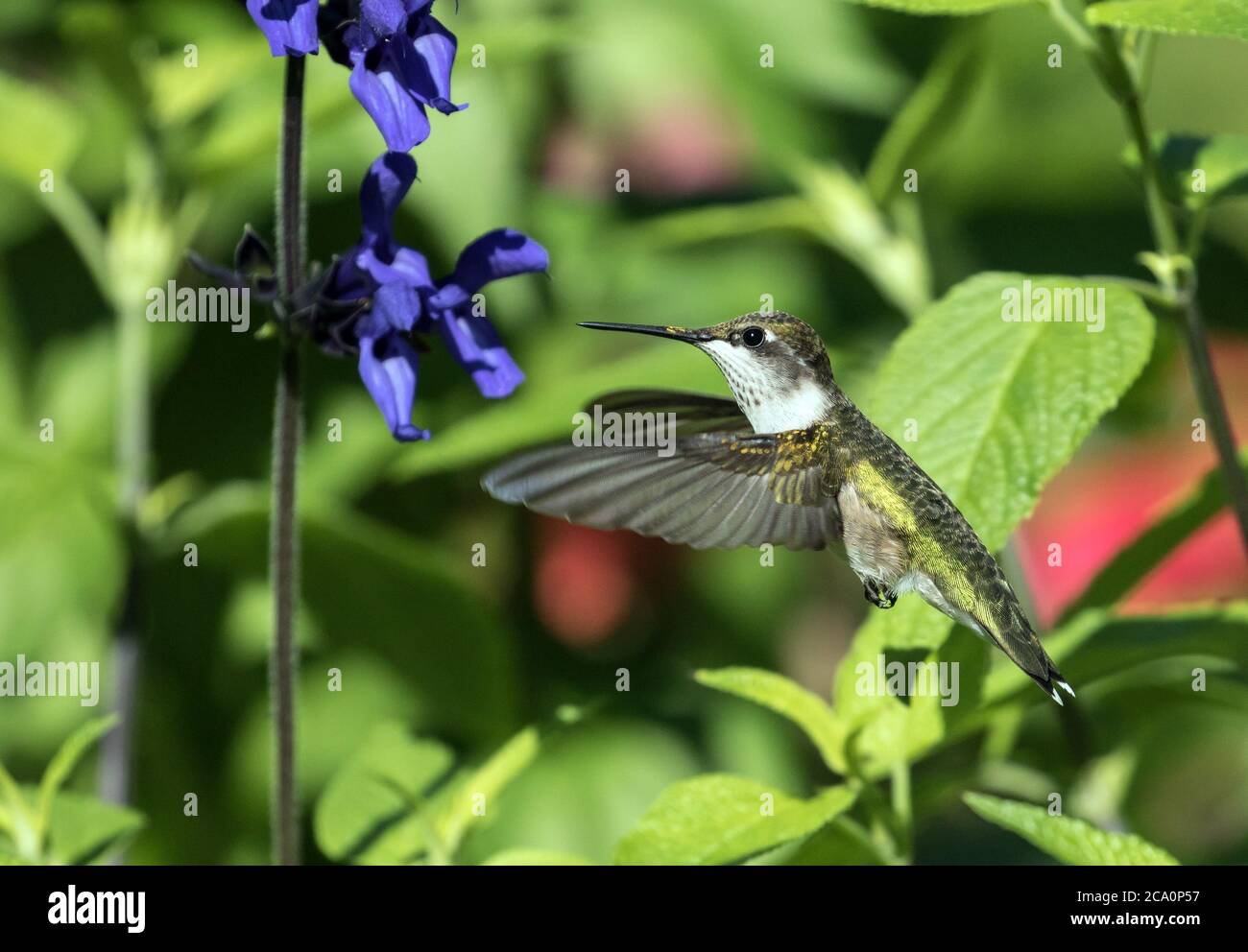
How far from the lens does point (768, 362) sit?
927mm

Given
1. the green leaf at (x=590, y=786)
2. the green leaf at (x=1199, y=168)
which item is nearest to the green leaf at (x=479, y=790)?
the green leaf at (x=590, y=786)

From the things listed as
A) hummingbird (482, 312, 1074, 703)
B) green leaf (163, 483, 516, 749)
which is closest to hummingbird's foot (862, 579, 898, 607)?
hummingbird (482, 312, 1074, 703)

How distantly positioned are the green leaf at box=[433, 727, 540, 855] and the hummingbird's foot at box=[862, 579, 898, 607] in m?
0.25

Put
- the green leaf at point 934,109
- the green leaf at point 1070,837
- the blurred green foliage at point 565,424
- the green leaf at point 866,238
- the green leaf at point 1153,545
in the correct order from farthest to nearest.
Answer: the green leaf at point 866,238 → the green leaf at point 934,109 → the green leaf at point 1153,545 → the blurred green foliage at point 565,424 → the green leaf at point 1070,837

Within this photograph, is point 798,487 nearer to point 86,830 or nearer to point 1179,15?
point 1179,15

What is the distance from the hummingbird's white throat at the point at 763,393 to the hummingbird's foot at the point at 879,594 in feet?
0.42

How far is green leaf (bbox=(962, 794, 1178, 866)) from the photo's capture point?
2.92ft

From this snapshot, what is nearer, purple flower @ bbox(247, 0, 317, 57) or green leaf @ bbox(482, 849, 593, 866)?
purple flower @ bbox(247, 0, 317, 57)

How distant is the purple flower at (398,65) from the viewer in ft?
2.75

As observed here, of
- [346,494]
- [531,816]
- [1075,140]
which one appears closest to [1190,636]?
[531,816]

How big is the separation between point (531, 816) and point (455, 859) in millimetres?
517

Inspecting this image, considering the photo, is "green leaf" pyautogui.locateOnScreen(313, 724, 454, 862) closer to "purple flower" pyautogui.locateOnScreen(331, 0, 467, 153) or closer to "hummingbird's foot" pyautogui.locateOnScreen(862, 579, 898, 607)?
"hummingbird's foot" pyautogui.locateOnScreen(862, 579, 898, 607)

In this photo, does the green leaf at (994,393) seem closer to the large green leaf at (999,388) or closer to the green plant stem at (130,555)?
the large green leaf at (999,388)

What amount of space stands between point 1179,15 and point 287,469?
0.62 metres
